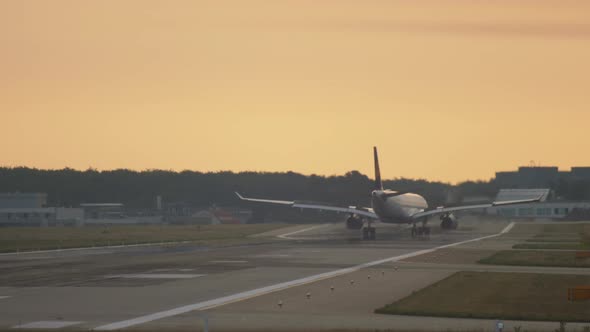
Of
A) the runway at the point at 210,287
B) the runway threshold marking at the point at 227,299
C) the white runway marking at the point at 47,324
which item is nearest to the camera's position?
the white runway marking at the point at 47,324

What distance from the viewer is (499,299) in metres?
41.8

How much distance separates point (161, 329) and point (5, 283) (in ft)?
67.2

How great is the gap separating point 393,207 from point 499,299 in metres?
67.7

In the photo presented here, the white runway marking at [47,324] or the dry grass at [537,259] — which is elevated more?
the dry grass at [537,259]

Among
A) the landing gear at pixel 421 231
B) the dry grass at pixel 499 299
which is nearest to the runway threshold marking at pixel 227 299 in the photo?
the dry grass at pixel 499 299

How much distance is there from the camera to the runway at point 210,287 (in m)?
35.7

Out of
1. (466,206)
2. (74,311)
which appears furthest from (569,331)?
(466,206)

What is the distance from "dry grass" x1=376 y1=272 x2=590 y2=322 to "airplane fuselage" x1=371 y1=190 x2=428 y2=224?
5489 cm

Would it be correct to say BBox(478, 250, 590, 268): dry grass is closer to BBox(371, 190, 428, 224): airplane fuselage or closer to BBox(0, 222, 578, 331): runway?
BBox(0, 222, 578, 331): runway

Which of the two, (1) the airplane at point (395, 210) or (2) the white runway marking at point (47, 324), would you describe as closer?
(2) the white runway marking at point (47, 324)

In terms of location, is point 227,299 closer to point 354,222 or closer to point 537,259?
point 537,259

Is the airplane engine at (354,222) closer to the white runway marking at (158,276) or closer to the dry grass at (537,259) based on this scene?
the dry grass at (537,259)

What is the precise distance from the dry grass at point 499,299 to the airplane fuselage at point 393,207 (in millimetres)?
54893

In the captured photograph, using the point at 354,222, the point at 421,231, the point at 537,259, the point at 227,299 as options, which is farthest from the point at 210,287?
the point at 354,222
